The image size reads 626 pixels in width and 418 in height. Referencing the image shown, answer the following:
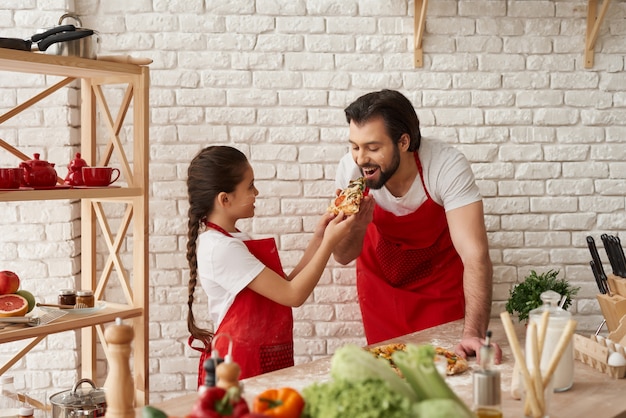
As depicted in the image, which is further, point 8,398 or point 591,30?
point 591,30

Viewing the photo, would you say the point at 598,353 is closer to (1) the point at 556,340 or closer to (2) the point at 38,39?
(1) the point at 556,340

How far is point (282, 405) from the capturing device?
60.2 inches

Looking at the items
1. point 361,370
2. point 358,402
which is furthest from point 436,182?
point 358,402

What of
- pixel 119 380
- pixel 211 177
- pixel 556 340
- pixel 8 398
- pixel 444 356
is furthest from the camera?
pixel 8 398

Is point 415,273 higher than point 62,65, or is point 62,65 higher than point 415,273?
point 62,65

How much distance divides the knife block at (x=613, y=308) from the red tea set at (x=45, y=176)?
2159 mm

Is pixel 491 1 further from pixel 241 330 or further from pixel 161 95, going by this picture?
pixel 241 330

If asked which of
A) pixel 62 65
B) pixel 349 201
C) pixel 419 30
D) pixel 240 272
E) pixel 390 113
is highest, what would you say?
pixel 419 30

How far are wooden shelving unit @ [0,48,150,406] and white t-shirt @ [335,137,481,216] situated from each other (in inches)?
39.5

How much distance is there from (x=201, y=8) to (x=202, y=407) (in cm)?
281

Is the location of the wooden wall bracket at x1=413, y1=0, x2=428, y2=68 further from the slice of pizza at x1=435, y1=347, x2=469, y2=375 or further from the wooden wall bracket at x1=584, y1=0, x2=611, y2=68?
the slice of pizza at x1=435, y1=347, x2=469, y2=375

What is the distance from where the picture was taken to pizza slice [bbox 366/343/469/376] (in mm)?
2344

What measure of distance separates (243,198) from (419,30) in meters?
1.46

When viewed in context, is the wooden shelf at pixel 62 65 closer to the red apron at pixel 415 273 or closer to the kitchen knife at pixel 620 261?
the red apron at pixel 415 273
